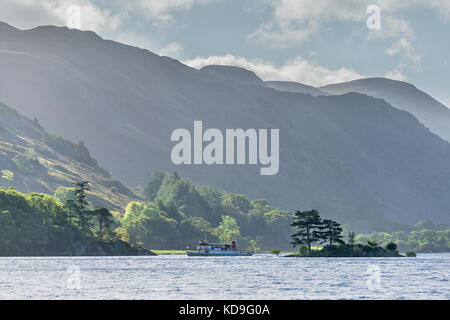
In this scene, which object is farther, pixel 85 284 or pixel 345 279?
pixel 345 279

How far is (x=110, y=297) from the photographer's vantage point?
88.9 metres
